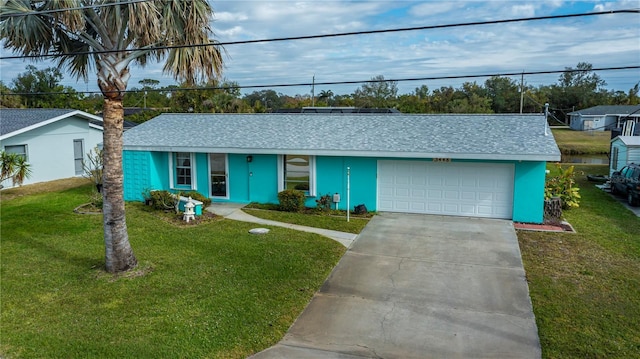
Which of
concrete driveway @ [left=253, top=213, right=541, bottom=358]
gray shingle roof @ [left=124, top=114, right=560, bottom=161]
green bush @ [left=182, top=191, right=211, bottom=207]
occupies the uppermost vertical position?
gray shingle roof @ [left=124, top=114, right=560, bottom=161]

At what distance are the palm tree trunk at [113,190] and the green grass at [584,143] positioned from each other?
131 feet

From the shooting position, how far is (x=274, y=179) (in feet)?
56.7

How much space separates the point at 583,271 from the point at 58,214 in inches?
592

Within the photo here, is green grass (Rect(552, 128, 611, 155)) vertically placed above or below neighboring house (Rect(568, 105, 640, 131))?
below

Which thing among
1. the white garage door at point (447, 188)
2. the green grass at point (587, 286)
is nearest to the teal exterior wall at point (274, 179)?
the white garage door at point (447, 188)

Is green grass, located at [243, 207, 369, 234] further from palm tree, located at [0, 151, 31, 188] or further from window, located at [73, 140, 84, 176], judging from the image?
window, located at [73, 140, 84, 176]

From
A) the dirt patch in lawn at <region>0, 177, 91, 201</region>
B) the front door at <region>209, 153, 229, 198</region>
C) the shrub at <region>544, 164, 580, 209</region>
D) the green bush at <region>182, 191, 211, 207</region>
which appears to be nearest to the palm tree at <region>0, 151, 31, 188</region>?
the dirt patch in lawn at <region>0, 177, 91, 201</region>

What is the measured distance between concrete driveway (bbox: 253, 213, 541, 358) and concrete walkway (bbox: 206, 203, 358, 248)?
0.38 m

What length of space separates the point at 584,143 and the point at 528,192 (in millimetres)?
36429

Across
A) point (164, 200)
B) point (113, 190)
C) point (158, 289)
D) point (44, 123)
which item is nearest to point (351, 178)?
point (164, 200)

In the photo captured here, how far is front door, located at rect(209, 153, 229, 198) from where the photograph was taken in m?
17.8

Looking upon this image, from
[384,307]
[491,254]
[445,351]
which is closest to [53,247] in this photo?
[384,307]

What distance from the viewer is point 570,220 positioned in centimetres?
1509

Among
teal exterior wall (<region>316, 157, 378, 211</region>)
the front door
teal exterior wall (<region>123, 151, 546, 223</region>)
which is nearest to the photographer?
teal exterior wall (<region>123, 151, 546, 223</region>)
